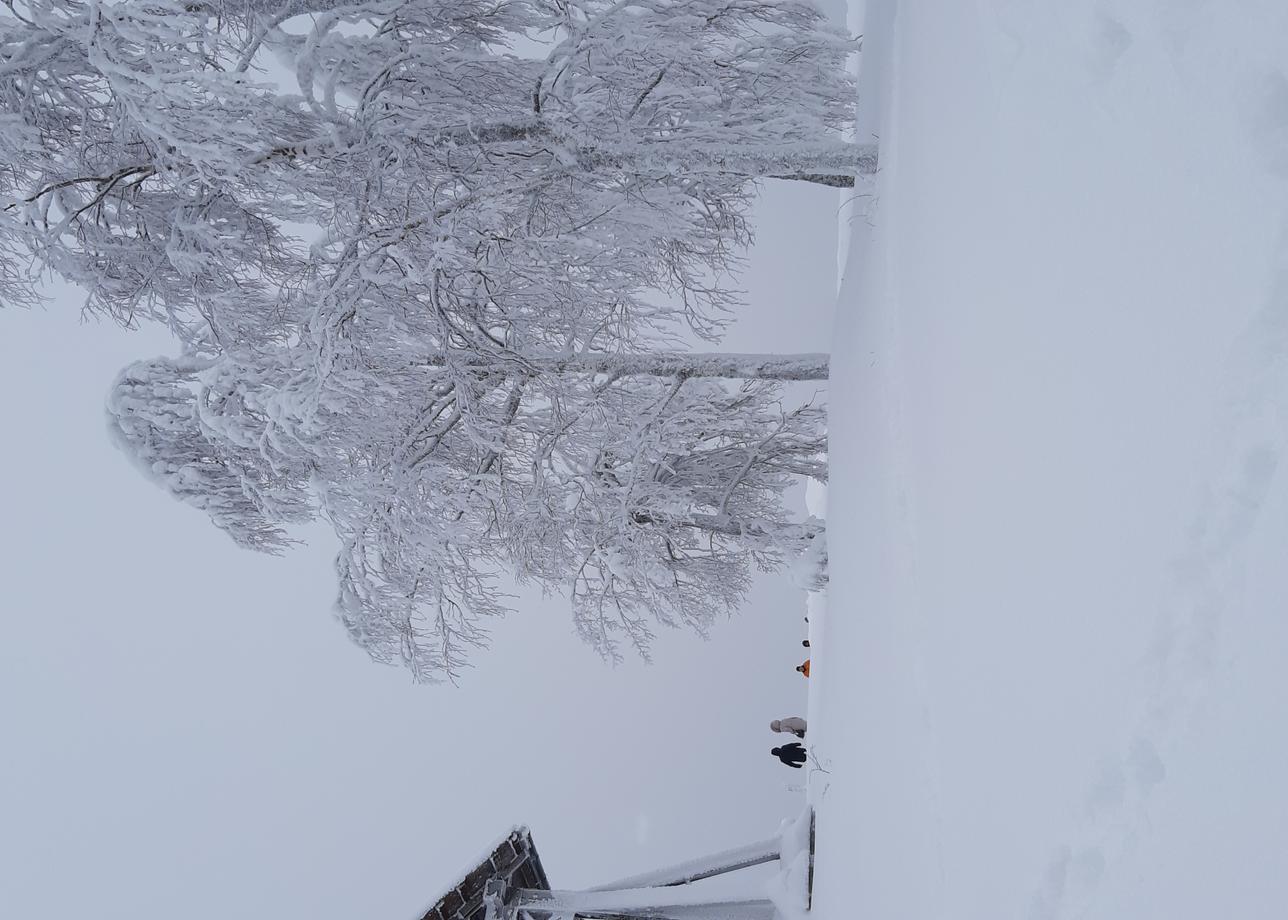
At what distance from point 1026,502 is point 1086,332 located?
0.71 metres

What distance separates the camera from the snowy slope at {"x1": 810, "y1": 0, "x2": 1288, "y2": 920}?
7.31 ft

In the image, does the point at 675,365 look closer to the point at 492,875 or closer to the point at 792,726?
the point at 492,875

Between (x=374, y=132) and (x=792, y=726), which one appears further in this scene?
(x=792, y=726)

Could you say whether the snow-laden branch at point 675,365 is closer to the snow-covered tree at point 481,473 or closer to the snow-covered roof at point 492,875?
the snow-covered tree at point 481,473

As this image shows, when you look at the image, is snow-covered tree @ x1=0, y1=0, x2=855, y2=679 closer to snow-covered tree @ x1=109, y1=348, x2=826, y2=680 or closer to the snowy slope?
snow-covered tree @ x1=109, y1=348, x2=826, y2=680

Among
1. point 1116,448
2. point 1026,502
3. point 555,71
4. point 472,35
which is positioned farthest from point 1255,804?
point 472,35

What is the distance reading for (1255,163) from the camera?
232 cm

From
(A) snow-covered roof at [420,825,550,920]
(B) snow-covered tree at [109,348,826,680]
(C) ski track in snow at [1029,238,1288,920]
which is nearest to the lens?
(C) ski track in snow at [1029,238,1288,920]

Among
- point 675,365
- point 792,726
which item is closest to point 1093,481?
point 675,365

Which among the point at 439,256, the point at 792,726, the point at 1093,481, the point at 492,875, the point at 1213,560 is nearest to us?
the point at 1213,560

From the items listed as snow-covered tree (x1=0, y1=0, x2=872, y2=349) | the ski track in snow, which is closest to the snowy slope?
the ski track in snow

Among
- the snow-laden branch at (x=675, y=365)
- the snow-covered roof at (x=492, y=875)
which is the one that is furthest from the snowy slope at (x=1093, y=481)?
the snow-covered roof at (x=492, y=875)

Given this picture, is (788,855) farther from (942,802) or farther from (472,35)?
(472,35)

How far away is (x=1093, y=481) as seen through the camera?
2.74 metres
